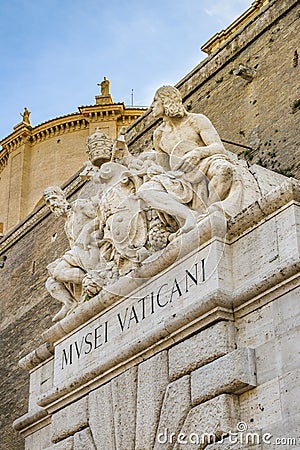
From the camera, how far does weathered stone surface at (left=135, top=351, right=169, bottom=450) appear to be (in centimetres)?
657

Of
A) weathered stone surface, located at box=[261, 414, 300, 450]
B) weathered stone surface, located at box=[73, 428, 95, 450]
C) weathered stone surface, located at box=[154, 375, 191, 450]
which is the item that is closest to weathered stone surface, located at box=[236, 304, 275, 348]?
weathered stone surface, located at box=[154, 375, 191, 450]

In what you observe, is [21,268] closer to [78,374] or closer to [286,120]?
[286,120]

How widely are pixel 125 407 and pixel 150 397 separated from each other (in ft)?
1.01

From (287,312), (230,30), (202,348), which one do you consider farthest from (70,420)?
(230,30)

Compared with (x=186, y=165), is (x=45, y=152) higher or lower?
higher

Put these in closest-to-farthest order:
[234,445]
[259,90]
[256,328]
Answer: [234,445] → [256,328] → [259,90]

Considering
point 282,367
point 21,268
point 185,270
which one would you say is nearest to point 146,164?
point 185,270

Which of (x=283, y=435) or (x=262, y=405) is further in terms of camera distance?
(x=262, y=405)

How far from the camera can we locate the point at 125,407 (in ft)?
22.6

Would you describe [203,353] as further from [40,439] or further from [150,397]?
[40,439]

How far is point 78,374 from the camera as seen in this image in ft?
24.9

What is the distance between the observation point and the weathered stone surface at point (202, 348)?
6.31 m

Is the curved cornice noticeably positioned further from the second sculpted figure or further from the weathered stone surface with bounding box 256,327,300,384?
the weathered stone surface with bounding box 256,327,300,384

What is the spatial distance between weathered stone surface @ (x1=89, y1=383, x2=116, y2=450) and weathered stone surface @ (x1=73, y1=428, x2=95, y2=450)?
0.18 feet
